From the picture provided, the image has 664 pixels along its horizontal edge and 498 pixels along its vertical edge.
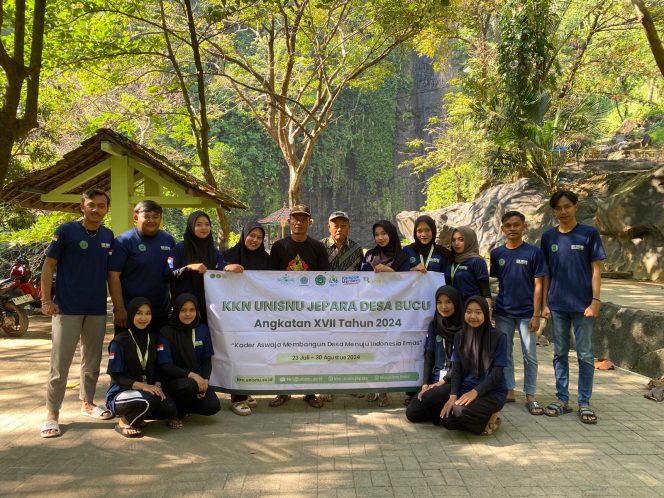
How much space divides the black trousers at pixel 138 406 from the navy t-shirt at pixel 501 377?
2102mm

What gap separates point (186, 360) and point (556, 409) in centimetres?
287

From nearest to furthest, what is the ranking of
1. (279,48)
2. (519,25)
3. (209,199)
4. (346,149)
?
(209,199) → (519,25) → (279,48) → (346,149)

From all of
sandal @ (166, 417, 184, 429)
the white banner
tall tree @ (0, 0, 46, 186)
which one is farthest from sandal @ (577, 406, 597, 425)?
tall tree @ (0, 0, 46, 186)

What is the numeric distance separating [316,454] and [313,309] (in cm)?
131

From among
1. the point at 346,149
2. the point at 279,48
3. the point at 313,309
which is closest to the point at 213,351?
the point at 313,309

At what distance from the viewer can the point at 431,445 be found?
3.62 meters

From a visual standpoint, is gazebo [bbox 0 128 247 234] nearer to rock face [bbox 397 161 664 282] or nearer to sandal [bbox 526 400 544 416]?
sandal [bbox 526 400 544 416]

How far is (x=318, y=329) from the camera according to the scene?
450 cm

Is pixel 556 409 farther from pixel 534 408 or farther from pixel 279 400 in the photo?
pixel 279 400

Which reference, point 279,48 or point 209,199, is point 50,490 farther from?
point 279,48

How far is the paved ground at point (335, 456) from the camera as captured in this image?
2998 mm

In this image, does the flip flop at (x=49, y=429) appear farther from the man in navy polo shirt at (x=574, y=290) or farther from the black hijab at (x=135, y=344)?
the man in navy polo shirt at (x=574, y=290)

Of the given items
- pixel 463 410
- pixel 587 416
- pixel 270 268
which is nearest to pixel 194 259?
pixel 270 268

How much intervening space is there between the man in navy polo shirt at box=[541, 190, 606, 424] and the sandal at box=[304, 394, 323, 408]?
1800 millimetres
